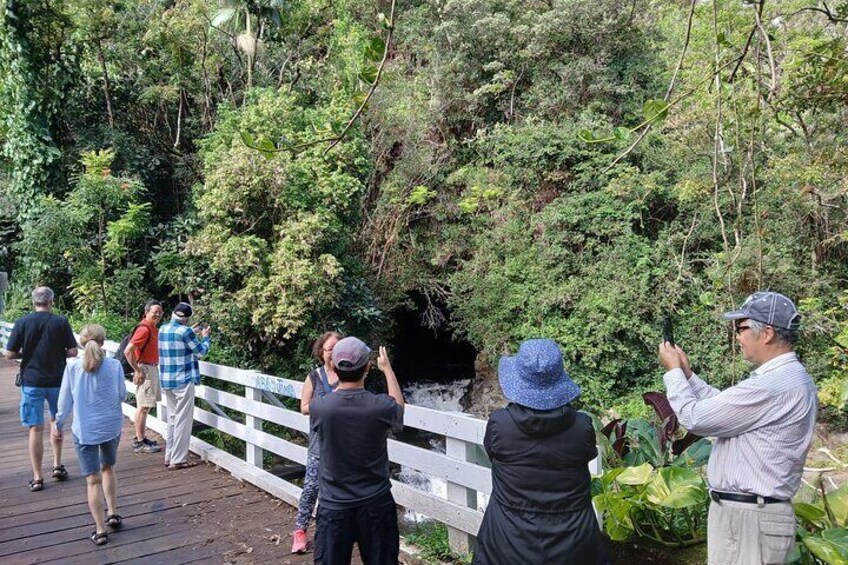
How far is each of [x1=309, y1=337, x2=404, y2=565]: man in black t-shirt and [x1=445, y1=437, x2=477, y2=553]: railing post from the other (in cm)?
96

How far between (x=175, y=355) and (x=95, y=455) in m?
1.90

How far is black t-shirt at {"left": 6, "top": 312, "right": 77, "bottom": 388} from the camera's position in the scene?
5555 millimetres

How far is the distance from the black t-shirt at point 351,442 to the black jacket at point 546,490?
2.63 ft

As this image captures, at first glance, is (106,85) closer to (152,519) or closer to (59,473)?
(59,473)

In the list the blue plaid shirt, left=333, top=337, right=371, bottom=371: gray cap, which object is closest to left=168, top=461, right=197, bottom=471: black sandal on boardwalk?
the blue plaid shirt

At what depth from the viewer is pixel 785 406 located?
2.34 metres

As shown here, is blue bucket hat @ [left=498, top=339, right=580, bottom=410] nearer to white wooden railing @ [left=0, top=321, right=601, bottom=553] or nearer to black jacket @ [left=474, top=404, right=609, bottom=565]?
black jacket @ [left=474, top=404, right=609, bottom=565]

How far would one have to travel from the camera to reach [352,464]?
302 cm

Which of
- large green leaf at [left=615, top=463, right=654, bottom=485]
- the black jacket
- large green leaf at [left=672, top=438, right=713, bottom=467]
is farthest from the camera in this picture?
large green leaf at [left=672, top=438, right=713, bottom=467]

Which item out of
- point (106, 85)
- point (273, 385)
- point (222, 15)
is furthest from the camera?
point (106, 85)

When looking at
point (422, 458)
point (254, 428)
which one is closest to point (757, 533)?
point (422, 458)

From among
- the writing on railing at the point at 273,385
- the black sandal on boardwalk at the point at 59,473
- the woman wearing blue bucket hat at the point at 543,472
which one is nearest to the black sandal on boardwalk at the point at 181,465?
the black sandal on boardwalk at the point at 59,473

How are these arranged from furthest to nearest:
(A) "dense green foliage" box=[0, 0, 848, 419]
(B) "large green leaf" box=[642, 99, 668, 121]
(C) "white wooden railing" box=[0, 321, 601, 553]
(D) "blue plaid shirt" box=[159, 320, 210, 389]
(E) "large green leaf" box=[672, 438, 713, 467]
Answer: (A) "dense green foliage" box=[0, 0, 848, 419] → (D) "blue plaid shirt" box=[159, 320, 210, 389] → (C) "white wooden railing" box=[0, 321, 601, 553] → (E) "large green leaf" box=[672, 438, 713, 467] → (B) "large green leaf" box=[642, 99, 668, 121]

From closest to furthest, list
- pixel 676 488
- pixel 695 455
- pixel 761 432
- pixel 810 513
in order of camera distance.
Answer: pixel 761 432 < pixel 810 513 < pixel 676 488 < pixel 695 455
